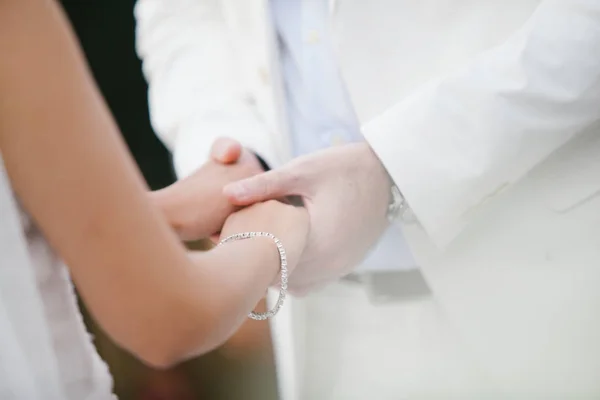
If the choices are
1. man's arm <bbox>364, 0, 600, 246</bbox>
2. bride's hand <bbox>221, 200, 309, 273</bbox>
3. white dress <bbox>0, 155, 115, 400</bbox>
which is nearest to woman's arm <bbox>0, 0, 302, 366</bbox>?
white dress <bbox>0, 155, 115, 400</bbox>

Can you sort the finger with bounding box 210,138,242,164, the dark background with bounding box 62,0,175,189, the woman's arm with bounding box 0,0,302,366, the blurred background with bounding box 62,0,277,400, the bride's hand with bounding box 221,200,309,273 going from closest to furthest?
the woman's arm with bounding box 0,0,302,366 → the bride's hand with bounding box 221,200,309,273 → the finger with bounding box 210,138,242,164 → the blurred background with bounding box 62,0,277,400 → the dark background with bounding box 62,0,175,189

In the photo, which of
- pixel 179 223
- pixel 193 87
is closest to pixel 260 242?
pixel 179 223

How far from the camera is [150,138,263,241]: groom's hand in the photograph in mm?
471

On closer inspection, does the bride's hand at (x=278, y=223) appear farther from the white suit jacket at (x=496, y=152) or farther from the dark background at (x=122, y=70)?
the dark background at (x=122, y=70)

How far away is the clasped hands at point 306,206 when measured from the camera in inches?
17.8

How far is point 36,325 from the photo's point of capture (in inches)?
10.5

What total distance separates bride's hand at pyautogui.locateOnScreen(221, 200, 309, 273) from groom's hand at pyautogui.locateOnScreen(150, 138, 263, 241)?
2 centimetres

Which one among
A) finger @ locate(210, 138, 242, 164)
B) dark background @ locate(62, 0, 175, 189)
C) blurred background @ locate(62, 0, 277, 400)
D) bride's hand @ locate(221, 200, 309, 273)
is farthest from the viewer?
dark background @ locate(62, 0, 175, 189)

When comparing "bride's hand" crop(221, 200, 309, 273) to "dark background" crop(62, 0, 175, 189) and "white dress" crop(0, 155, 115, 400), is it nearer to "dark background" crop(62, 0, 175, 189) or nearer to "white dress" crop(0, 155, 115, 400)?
"white dress" crop(0, 155, 115, 400)

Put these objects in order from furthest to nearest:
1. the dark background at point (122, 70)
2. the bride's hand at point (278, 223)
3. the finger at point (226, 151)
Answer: the dark background at point (122, 70) → the finger at point (226, 151) → the bride's hand at point (278, 223)

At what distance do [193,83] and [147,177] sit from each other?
372mm

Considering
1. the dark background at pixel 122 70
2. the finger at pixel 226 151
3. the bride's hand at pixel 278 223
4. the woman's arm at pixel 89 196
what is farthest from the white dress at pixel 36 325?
the dark background at pixel 122 70

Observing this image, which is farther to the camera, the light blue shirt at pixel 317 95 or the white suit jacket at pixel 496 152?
the light blue shirt at pixel 317 95

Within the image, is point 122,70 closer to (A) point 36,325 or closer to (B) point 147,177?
(B) point 147,177
